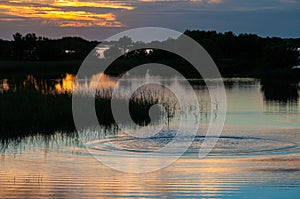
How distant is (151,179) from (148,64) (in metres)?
66.2

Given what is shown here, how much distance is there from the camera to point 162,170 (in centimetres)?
1195

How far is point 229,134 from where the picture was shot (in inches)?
674

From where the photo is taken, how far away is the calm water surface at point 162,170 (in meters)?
10.1

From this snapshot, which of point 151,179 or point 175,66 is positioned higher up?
point 175,66

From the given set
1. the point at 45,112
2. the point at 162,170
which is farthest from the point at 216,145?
the point at 45,112

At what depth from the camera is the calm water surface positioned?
10055 mm

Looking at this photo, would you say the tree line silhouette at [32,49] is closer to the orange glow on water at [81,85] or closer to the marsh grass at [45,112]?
the orange glow on water at [81,85]

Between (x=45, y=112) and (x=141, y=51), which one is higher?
(x=141, y=51)

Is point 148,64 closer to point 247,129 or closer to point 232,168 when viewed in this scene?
point 247,129

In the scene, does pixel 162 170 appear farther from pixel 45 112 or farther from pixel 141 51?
pixel 141 51

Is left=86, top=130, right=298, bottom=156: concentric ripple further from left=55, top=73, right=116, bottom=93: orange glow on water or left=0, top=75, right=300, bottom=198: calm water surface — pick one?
left=55, top=73, right=116, bottom=93: orange glow on water

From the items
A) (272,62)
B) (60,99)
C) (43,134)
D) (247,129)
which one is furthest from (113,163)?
(272,62)

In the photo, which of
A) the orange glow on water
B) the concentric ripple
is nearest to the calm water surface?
the concentric ripple

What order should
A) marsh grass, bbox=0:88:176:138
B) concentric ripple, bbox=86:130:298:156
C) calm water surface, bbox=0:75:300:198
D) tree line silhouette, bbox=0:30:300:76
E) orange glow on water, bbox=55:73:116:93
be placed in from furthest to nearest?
tree line silhouette, bbox=0:30:300:76 < orange glow on water, bbox=55:73:116:93 < marsh grass, bbox=0:88:176:138 < concentric ripple, bbox=86:130:298:156 < calm water surface, bbox=0:75:300:198
